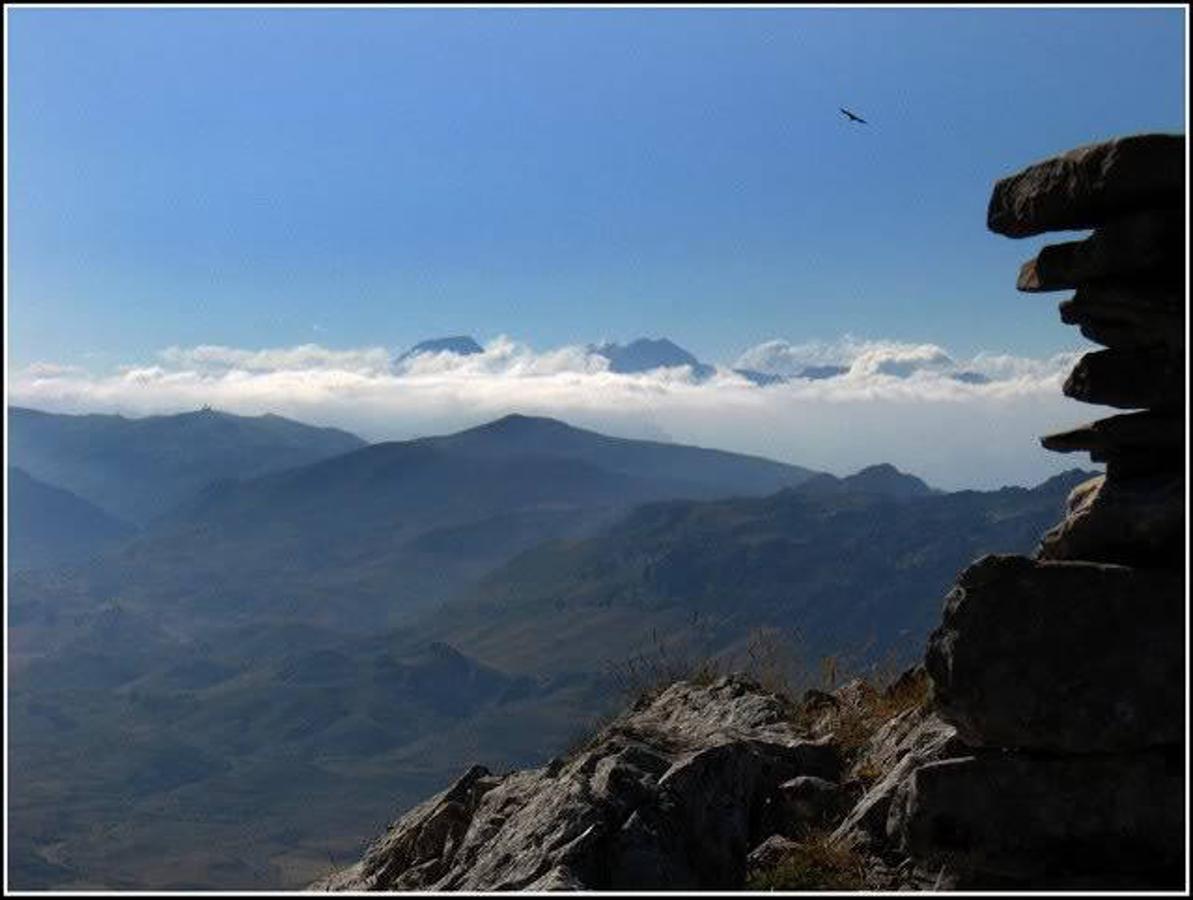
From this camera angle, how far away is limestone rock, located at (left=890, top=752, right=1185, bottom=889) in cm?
1444

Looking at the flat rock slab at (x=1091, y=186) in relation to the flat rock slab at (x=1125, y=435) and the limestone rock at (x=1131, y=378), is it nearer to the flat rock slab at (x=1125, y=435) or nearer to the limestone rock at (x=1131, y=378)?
the limestone rock at (x=1131, y=378)

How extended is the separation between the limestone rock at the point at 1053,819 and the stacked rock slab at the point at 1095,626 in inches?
0.6

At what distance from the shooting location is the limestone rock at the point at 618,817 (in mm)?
17000

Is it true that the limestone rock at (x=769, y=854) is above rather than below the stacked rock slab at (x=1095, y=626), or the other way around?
below

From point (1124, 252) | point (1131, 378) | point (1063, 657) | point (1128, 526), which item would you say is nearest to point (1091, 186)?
point (1124, 252)

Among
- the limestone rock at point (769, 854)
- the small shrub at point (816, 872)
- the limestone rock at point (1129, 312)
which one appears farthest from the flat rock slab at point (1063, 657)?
the limestone rock at point (769, 854)

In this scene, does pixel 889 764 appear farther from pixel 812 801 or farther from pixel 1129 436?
pixel 1129 436

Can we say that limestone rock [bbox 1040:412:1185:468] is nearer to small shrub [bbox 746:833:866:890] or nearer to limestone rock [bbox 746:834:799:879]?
small shrub [bbox 746:833:866:890]

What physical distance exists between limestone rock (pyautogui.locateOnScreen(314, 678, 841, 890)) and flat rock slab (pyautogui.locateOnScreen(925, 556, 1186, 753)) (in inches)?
160

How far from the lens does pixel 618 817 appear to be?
691 inches

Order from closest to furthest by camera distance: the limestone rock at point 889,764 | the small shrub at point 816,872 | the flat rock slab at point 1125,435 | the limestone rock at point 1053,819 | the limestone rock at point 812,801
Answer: the limestone rock at point 1053,819 < the flat rock slab at point 1125,435 < the small shrub at point 816,872 < the limestone rock at point 889,764 < the limestone rock at point 812,801

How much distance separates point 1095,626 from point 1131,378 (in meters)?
2.93

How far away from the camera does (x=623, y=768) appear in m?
18.5

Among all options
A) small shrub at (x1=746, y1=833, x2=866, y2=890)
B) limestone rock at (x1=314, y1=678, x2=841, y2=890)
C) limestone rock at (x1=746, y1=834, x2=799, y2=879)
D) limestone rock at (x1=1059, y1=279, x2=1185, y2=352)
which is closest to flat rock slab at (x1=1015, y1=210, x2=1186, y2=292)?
limestone rock at (x1=1059, y1=279, x2=1185, y2=352)
